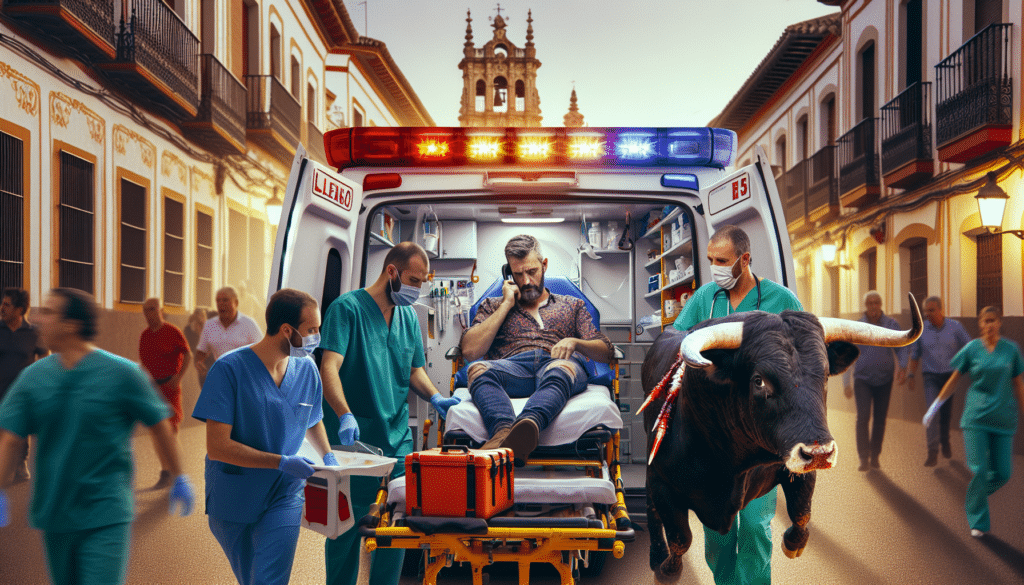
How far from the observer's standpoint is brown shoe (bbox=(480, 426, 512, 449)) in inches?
144

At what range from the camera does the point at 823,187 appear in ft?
63.1

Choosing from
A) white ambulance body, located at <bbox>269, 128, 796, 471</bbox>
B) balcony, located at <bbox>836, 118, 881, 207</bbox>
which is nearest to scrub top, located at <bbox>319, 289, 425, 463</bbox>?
white ambulance body, located at <bbox>269, 128, 796, 471</bbox>

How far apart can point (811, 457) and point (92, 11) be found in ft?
37.2

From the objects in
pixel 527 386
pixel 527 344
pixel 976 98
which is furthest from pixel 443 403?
pixel 976 98

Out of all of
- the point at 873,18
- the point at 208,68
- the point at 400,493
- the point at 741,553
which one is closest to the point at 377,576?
the point at 400,493

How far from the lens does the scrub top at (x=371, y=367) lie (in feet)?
13.1

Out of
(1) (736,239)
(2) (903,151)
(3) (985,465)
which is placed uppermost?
(2) (903,151)

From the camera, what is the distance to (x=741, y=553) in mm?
3574

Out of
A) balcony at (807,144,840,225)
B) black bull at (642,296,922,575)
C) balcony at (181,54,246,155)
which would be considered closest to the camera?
black bull at (642,296,922,575)

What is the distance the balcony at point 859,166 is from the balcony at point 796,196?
2298 millimetres

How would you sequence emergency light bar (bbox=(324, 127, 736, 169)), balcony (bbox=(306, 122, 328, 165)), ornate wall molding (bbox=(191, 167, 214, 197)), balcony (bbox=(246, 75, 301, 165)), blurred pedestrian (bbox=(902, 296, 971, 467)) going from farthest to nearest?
1. balcony (bbox=(306, 122, 328, 165))
2. balcony (bbox=(246, 75, 301, 165))
3. ornate wall molding (bbox=(191, 167, 214, 197))
4. blurred pedestrian (bbox=(902, 296, 971, 467))
5. emergency light bar (bbox=(324, 127, 736, 169))

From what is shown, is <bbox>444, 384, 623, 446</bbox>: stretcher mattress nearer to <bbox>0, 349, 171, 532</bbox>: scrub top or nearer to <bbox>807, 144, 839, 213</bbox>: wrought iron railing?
<bbox>0, 349, 171, 532</bbox>: scrub top

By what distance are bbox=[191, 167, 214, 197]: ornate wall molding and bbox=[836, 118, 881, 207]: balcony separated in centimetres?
1271

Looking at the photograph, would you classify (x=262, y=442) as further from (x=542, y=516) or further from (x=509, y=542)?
(x=542, y=516)
